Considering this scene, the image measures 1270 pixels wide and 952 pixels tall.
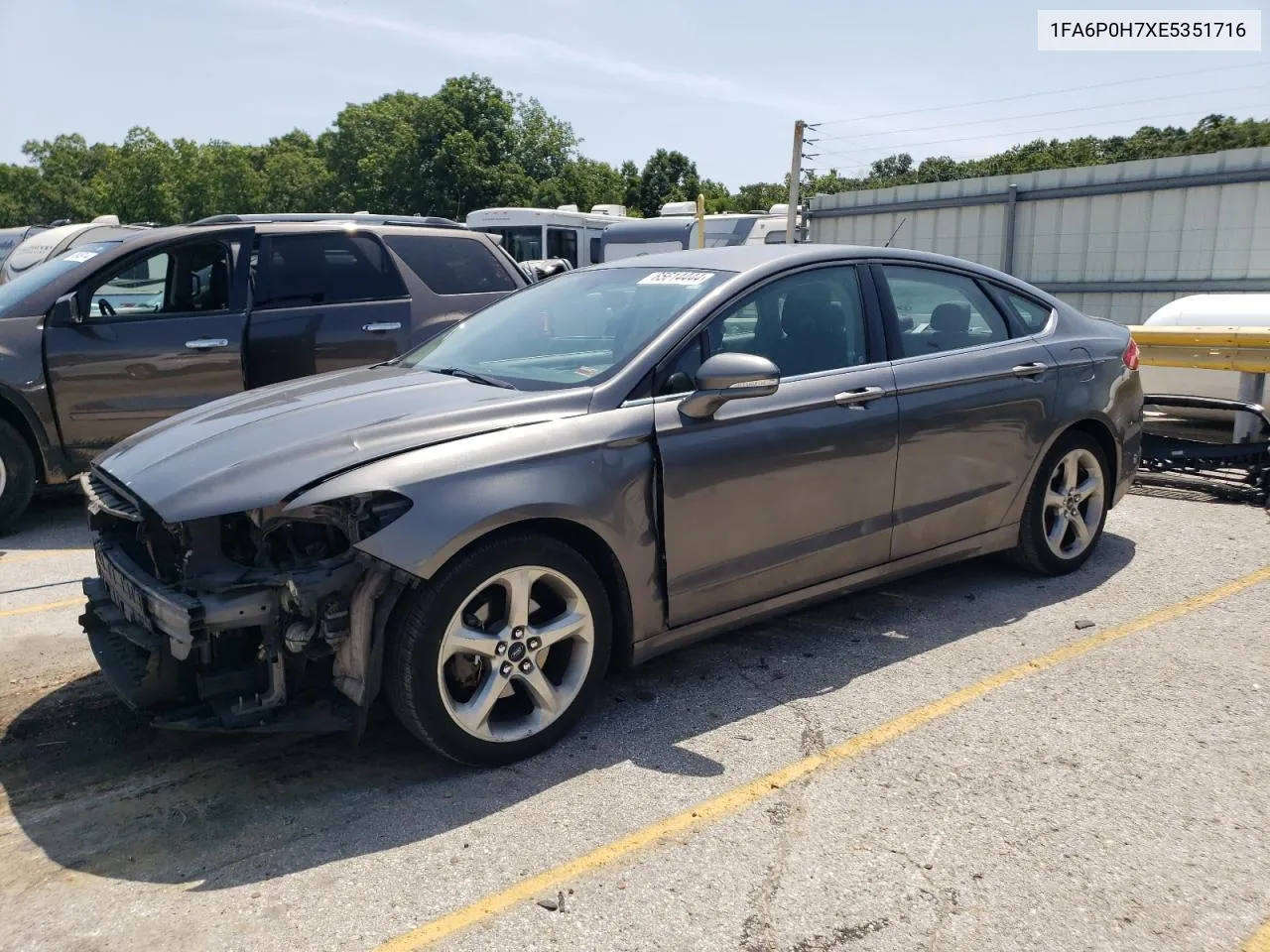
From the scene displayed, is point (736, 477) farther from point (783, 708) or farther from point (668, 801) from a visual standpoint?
point (668, 801)

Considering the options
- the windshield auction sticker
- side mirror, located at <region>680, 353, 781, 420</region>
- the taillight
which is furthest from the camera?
the taillight

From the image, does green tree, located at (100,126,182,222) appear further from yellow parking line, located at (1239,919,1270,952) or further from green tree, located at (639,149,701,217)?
yellow parking line, located at (1239,919,1270,952)

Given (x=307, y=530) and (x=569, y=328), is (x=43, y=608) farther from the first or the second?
(x=569, y=328)

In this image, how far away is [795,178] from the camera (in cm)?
2534

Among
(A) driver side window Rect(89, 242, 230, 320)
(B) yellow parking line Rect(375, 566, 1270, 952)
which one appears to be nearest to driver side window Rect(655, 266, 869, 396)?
(B) yellow parking line Rect(375, 566, 1270, 952)

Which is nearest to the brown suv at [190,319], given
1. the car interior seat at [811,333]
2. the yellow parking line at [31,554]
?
the yellow parking line at [31,554]

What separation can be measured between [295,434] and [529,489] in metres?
0.83

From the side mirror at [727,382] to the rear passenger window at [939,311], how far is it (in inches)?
45.1

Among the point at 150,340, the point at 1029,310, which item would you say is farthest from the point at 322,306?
the point at 1029,310

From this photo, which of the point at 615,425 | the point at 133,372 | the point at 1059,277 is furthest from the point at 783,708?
the point at 1059,277

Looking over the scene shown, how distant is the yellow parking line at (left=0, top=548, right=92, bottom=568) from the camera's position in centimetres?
595

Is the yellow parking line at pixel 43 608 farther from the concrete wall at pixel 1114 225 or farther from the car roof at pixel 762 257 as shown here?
the concrete wall at pixel 1114 225

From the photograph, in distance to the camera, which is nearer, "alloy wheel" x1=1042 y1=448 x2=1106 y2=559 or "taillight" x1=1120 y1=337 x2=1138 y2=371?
"alloy wheel" x1=1042 y1=448 x2=1106 y2=559

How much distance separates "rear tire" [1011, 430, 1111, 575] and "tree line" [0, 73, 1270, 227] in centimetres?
3573
